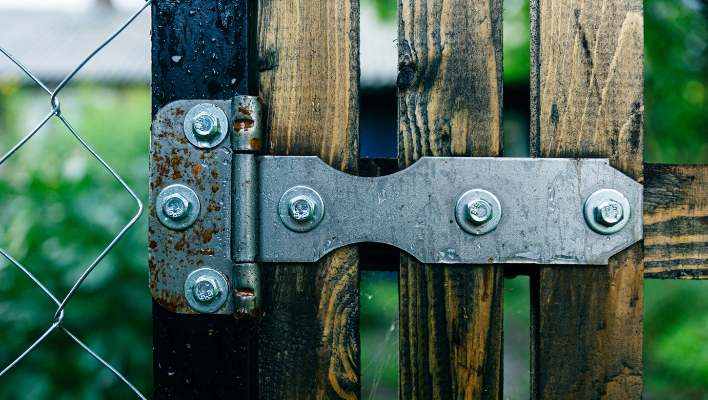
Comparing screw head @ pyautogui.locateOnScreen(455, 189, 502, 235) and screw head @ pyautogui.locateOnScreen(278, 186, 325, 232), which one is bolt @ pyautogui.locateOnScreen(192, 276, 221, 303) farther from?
screw head @ pyautogui.locateOnScreen(455, 189, 502, 235)

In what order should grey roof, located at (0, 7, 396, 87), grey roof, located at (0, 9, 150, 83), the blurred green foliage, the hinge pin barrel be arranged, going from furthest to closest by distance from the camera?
1. grey roof, located at (0, 9, 150, 83)
2. grey roof, located at (0, 7, 396, 87)
3. the blurred green foliage
4. the hinge pin barrel

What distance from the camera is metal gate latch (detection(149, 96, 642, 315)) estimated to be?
0.82 meters

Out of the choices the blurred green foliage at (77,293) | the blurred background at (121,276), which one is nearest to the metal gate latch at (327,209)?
the blurred background at (121,276)

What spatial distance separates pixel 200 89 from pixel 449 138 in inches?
14.3

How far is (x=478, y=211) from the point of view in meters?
0.82

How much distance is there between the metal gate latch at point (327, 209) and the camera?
82cm

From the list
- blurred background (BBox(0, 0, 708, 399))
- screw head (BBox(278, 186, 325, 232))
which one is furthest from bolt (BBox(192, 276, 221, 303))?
blurred background (BBox(0, 0, 708, 399))

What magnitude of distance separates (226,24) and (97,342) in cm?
198

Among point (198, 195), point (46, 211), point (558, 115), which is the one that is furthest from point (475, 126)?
point (46, 211)

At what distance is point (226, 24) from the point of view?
0.86 meters

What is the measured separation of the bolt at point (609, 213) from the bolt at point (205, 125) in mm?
536

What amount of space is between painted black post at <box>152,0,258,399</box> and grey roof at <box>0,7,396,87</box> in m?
9.56

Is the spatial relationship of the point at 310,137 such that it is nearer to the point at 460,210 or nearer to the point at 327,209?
the point at 327,209

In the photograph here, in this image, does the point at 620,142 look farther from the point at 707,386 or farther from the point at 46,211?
the point at 707,386
